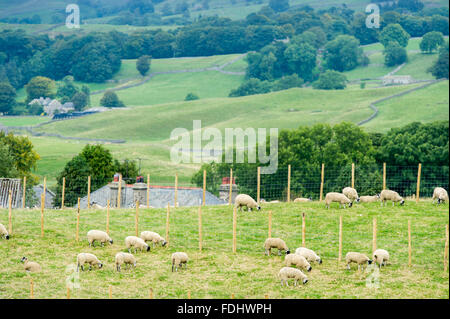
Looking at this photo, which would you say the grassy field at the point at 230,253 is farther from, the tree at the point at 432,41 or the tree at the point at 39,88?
the tree at the point at 432,41

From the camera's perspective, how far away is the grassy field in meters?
21.2

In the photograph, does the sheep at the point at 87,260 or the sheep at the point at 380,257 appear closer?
the sheep at the point at 87,260

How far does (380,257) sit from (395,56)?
16466cm

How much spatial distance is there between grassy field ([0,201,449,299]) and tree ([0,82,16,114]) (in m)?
140

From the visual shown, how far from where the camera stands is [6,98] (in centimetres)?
16738

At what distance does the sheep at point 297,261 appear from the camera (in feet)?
74.9

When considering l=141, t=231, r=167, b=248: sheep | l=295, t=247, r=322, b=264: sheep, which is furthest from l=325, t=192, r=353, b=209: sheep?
l=141, t=231, r=167, b=248: sheep

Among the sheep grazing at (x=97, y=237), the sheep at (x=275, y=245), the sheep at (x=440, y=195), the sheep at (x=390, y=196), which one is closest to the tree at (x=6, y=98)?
the sheep at (x=390, y=196)

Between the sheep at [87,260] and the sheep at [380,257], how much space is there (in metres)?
9.02

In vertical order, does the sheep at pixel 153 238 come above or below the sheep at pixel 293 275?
above

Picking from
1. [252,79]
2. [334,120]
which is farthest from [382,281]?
[252,79]

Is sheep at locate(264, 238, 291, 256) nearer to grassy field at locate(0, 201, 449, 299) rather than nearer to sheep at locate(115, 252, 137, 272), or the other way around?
grassy field at locate(0, 201, 449, 299)

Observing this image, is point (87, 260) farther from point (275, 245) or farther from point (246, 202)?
point (246, 202)

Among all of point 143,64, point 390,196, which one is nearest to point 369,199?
point 390,196
